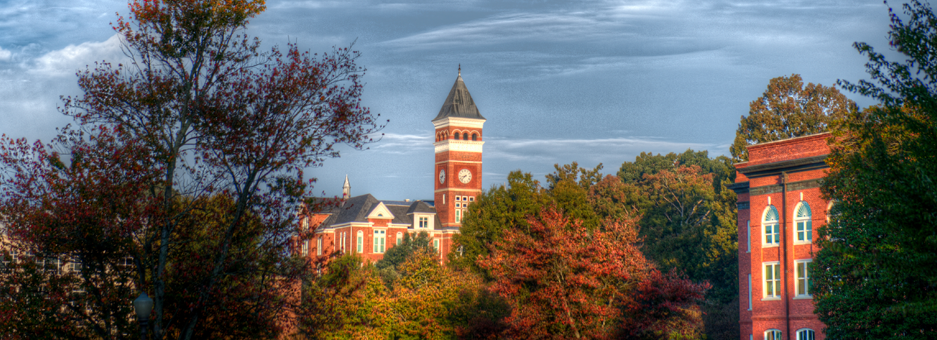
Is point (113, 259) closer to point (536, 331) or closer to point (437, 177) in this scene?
point (536, 331)

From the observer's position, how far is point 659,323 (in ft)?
90.1

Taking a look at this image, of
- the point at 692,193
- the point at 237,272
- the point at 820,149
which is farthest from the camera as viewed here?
the point at 692,193

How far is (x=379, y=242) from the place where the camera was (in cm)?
10488

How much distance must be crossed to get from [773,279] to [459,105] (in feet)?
242

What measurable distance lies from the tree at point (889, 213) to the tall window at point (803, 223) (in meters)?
7.52

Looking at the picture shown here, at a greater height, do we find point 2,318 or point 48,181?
point 48,181

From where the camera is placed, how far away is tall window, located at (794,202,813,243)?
35.3 metres

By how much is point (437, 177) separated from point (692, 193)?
40.8 meters

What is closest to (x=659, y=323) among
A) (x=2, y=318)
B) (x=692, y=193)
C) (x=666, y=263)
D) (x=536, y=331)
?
(x=536, y=331)

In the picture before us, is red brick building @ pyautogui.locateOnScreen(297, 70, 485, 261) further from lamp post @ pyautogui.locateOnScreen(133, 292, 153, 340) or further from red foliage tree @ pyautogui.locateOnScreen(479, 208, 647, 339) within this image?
lamp post @ pyautogui.locateOnScreen(133, 292, 153, 340)

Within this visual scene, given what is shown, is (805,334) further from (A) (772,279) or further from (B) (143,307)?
(B) (143,307)

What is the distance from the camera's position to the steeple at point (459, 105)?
4218 inches

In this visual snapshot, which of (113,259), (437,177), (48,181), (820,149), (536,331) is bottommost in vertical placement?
(536,331)

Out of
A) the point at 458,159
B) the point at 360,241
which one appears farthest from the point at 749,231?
the point at 360,241
